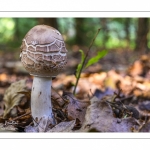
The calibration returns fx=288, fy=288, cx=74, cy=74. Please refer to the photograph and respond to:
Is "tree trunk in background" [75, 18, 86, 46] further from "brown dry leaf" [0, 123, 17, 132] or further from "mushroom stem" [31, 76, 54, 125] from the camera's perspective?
"brown dry leaf" [0, 123, 17, 132]

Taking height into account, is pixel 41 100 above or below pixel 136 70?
above

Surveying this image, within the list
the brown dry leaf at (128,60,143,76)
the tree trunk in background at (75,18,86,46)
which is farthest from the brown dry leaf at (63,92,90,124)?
the tree trunk in background at (75,18,86,46)

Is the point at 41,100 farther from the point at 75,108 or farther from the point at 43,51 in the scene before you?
the point at 43,51

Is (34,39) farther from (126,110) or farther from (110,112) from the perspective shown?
(126,110)

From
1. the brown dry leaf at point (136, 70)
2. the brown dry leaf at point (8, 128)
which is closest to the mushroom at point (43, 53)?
the brown dry leaf at point (8, 128)

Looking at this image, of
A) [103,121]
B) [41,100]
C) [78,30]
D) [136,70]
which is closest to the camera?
[103,121]

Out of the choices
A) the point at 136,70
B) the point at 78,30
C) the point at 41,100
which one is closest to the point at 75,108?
the point at 41,100
